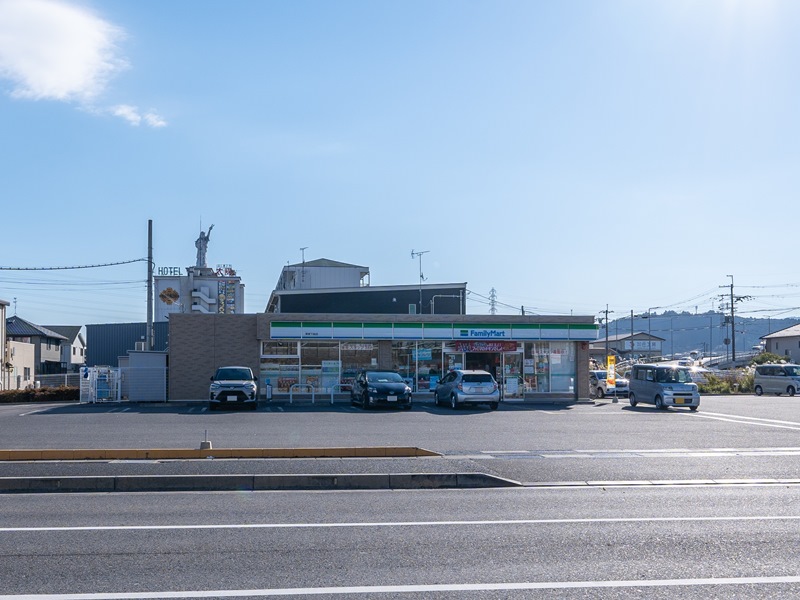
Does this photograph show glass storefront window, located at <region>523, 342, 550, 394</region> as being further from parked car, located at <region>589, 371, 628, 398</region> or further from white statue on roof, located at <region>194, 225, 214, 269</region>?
white statue on roof, located at <region>194, 225, 214, 269</region>

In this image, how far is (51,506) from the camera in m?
10.7

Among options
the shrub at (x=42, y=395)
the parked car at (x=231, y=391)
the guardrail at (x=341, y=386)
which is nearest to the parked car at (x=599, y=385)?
the guardrail at (x=341, y=386)

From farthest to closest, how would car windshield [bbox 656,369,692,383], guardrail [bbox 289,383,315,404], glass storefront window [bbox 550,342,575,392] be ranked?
glass storefront window [bbox 550,342,575,392] → guardrail [bbox 289,383,315,404] → car windshield [bbox 656,369,692,383]

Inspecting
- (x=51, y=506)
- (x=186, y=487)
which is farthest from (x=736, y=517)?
(x=51, y=506)

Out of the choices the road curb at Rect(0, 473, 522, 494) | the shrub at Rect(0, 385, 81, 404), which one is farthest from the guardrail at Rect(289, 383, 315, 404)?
the road curb at Rect(0, 473, 522, 494)

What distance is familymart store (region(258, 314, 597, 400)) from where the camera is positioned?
3534cm

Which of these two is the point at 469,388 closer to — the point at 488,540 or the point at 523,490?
the point at 523,490

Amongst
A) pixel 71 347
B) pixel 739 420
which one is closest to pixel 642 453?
pixel 739 420

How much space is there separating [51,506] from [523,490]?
21.6 feet

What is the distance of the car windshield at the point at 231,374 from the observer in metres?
30.2

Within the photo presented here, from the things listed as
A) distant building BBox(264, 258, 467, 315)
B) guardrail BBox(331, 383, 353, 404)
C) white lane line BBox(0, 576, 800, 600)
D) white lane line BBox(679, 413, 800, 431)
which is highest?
distant building BBox(264, 258, 467, 315)

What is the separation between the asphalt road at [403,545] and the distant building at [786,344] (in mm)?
67740

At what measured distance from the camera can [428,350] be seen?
36750 millimetres

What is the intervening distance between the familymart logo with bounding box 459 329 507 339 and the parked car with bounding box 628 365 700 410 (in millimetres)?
6375
